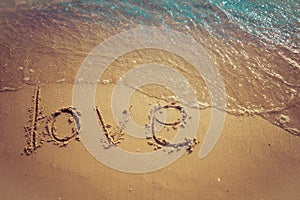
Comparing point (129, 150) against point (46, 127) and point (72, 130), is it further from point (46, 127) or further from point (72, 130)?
point (46, 127)

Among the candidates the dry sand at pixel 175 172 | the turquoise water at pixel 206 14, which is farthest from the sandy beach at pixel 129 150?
the turquoise water at pixel 206 14

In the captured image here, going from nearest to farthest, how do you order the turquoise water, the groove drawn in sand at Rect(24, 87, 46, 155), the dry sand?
the dry sand
the groove drawn in sand at Rect(24, 87, 46, 155)
the turquoise water

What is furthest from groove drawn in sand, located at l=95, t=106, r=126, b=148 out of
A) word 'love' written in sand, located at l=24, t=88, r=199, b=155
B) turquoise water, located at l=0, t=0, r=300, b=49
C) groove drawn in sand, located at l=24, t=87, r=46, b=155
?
turquoise water, located at l=0, t=0, r=300, b=49

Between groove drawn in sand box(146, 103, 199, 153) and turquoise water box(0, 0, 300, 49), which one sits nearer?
groove drawn in sand box(146, 103, 199, 153)

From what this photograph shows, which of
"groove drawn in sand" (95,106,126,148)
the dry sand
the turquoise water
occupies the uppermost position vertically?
the turquoise water

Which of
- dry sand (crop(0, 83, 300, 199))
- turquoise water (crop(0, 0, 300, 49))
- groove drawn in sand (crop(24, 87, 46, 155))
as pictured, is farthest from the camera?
turquoise water (crop(0, 0, 300, 49))

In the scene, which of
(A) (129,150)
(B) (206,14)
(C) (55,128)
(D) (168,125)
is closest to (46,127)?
(C) (55,128)

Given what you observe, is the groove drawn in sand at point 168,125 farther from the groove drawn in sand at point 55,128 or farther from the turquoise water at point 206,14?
the turquoise water at point 206,14

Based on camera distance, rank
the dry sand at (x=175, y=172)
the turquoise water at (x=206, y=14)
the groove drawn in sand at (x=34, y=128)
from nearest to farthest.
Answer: the dry sand at (x=175, y=172) < the groove drawn in sand at (x=34, y=128) < the turquoise water at (x=206, y=14)

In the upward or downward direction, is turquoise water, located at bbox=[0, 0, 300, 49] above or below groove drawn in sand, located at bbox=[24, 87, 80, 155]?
above

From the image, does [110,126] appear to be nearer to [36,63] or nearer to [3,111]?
[3,111]

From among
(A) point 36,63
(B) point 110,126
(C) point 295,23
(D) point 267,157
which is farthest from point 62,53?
(C) point 295,23

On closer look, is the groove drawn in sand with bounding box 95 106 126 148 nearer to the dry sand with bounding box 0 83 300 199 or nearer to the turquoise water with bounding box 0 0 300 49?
the dry sand with bounding box 0 83 300 199
